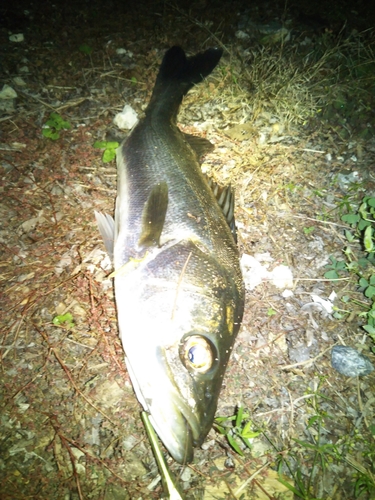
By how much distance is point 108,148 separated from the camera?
144 inches

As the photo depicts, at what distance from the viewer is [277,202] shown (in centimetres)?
376

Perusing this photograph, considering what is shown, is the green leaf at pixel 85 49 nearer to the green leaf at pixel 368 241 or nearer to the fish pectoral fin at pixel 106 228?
the fish pectoral fin at pixel 106 228

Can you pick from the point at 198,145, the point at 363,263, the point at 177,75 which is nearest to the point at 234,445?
the point at 363,263

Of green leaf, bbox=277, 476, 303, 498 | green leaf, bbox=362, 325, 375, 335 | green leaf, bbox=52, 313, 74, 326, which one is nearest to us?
green leaf, bbox=277, 476, 303, 498

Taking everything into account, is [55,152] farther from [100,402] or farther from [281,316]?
[281,316]

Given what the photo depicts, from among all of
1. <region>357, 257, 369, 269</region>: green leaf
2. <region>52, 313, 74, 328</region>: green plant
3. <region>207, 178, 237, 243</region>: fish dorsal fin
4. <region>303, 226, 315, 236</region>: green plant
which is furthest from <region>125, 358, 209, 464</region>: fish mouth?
<region>357, 257, 369, 269</region>: green leaf

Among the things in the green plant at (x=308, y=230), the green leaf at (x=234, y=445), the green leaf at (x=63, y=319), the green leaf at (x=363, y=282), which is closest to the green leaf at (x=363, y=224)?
the green plant at (x=308, y=230)

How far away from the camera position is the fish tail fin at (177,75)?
3531 millimetres

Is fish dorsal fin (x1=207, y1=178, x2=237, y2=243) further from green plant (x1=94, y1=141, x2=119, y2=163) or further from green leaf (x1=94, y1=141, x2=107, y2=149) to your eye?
green leaf (x1=94, y1=141, x2=107, y2=149)

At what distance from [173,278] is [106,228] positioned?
102cm

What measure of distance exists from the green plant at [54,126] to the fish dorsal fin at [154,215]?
1747mm

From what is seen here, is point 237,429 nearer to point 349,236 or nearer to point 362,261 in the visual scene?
point 362,261

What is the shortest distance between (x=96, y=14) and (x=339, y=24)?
3912 millimetres

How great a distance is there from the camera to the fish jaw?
2049mm
